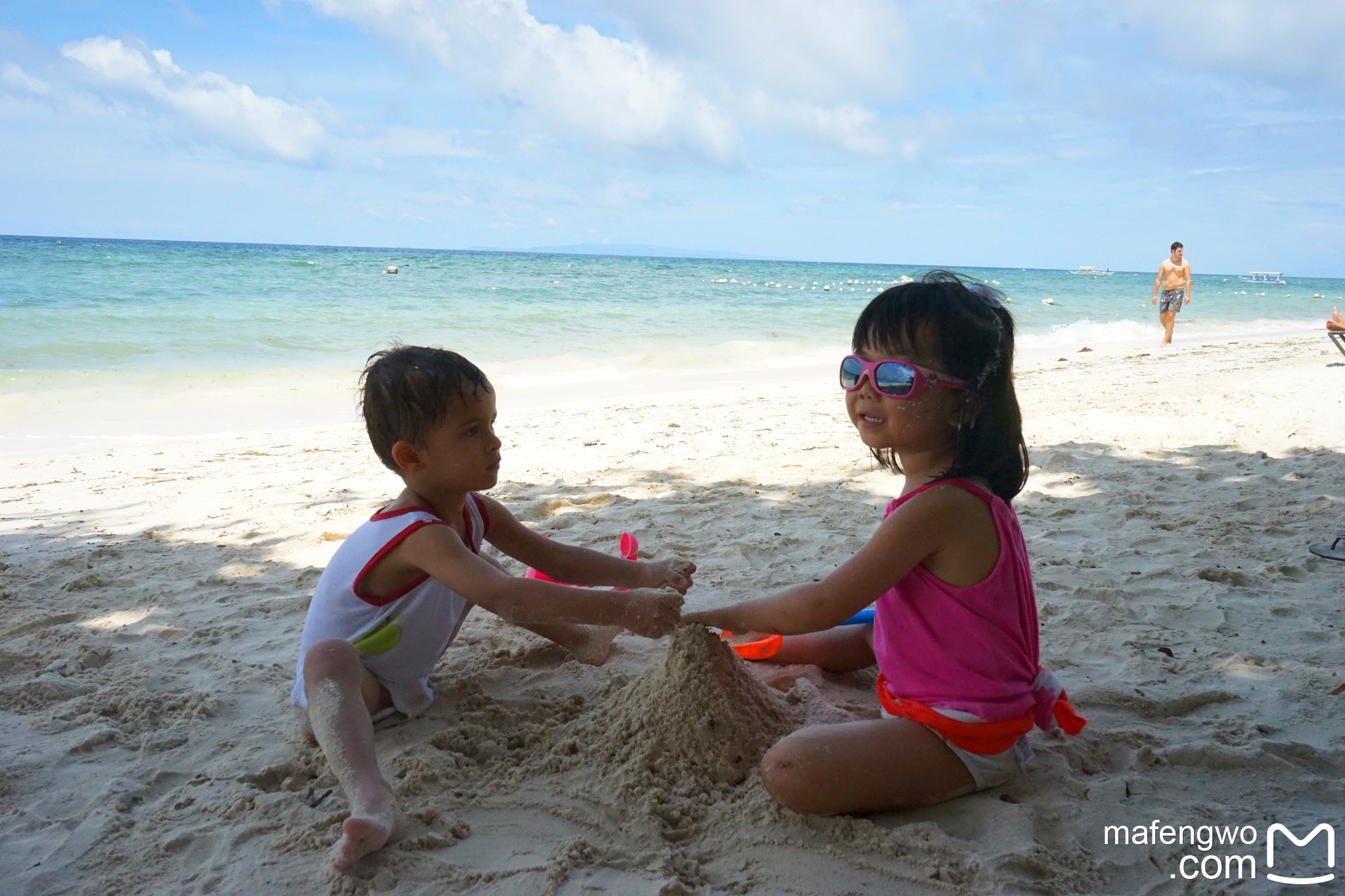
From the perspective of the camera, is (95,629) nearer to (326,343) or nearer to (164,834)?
(164,834)

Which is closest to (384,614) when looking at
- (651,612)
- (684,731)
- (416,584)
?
(416,584)

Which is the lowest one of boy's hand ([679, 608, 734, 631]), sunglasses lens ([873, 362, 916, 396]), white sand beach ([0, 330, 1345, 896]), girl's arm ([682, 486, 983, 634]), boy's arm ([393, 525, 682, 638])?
white sand beach ([0, 330, 1345, 896])

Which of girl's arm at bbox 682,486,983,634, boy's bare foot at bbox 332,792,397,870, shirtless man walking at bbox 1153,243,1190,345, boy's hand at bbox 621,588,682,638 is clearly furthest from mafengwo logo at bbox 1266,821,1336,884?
shirtless man walking at bbox 1153,243,1190,345

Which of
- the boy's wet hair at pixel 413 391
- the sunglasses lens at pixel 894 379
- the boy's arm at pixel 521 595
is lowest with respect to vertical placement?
the boy's arm at pixel 521 595

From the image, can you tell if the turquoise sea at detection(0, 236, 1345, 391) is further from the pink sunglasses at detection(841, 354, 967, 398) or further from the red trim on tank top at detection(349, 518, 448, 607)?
the red trim on tank top at detection(349, 518, 448, 607)

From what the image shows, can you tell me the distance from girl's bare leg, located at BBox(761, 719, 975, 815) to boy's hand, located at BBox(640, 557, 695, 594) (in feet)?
2.08

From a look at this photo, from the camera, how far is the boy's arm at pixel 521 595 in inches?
87.7

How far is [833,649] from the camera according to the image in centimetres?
284

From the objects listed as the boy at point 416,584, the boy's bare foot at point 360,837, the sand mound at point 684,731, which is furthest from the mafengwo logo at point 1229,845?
the boy's bare foot at point 360,837

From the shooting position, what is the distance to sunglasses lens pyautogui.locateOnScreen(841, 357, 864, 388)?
214 centimetres

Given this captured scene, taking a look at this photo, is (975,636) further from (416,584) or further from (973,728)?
(416,584)

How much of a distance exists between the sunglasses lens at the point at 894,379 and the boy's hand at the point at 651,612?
2.52 ft

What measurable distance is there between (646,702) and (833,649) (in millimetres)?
773

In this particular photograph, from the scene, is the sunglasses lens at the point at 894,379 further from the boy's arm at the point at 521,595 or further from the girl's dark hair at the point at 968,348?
the boy's arm at the point at 521,595
